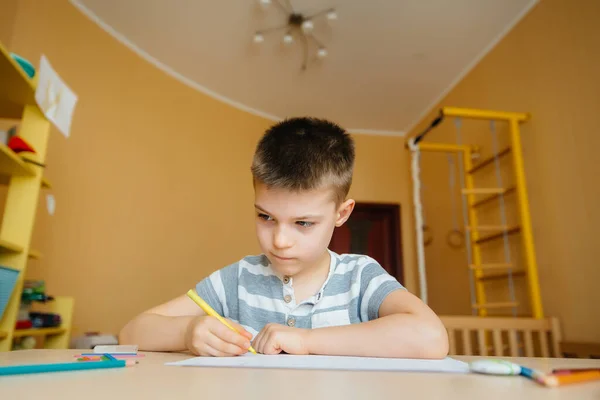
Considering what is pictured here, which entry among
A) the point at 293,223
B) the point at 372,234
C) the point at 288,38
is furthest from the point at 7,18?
the point at 372,234

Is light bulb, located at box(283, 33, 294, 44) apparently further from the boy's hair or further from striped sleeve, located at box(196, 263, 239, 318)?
striped sleeve, located at box(196, 263, 239, 318)

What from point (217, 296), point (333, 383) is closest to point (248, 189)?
point (217, 296)

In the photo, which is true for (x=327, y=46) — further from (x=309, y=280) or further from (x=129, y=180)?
(x=309, y=280)

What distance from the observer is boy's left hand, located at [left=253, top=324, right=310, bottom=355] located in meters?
0.61

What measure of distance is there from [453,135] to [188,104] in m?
1.94

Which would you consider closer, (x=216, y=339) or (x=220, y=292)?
(x=216, y=339)

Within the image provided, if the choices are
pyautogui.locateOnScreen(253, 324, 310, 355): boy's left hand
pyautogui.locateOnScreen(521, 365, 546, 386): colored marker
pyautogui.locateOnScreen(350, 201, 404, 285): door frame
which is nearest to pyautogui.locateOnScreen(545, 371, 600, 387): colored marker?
pyautogui.locateOnScreen(521, 365, 546, 386): colored marker

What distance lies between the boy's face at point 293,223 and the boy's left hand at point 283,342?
0.18 m

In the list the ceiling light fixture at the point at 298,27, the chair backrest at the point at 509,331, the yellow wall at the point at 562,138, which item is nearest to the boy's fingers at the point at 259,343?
the chair backrest at the point at 509,331

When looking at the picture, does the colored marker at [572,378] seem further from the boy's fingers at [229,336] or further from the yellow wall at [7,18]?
the yellow wall at [7,18]

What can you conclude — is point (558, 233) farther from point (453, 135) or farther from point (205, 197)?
point (205, 197)

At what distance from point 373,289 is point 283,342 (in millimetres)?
283

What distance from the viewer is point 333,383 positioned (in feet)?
1.22

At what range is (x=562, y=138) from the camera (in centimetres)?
199
